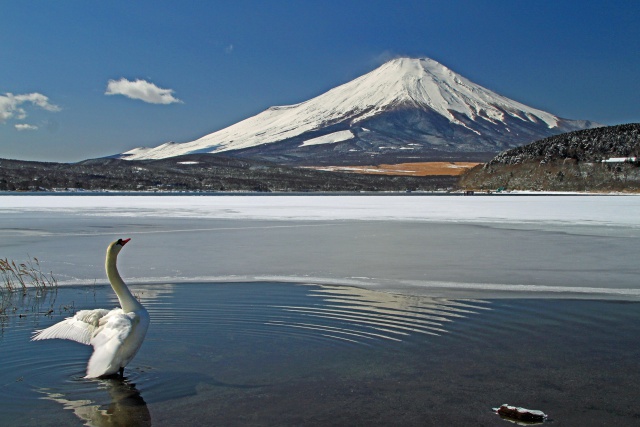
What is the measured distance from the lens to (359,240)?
62.7 feet

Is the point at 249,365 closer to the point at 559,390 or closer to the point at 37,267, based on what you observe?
the point at 559,390

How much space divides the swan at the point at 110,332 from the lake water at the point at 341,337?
0.67 ft

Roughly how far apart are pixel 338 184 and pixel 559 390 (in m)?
106

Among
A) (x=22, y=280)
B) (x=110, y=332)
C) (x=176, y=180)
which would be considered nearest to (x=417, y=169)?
(x=176, y=180)

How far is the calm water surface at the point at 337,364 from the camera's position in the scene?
5422 millimetres

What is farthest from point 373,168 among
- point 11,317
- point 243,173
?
point 11,317

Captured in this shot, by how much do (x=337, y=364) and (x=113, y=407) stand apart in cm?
231

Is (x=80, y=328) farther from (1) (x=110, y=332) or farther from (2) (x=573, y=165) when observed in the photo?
(2) (x=573, y=165)

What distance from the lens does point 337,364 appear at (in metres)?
6.78

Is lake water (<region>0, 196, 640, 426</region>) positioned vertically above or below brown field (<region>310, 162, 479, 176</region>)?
below

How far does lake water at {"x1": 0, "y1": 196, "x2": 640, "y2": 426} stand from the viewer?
555cm

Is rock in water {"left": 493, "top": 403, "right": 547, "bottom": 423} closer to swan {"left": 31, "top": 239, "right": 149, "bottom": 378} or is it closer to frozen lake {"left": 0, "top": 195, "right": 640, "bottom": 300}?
swan {"left": 31, "top": 239, "right": 149, "bottom": 378}

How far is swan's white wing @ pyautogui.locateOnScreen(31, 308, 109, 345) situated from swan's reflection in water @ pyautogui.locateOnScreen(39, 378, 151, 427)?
588mm

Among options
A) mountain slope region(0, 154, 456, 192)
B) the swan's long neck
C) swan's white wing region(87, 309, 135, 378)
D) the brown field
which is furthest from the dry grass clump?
the brown field
